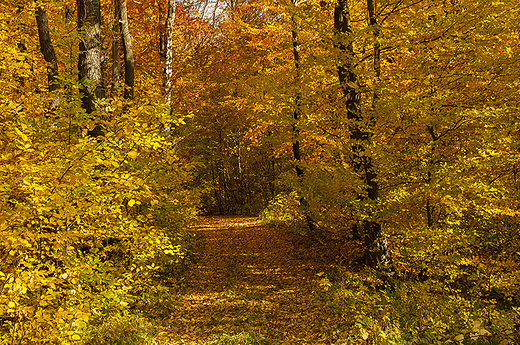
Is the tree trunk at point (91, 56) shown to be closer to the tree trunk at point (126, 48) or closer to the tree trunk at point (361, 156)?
the tree trunk at point (126, 48)

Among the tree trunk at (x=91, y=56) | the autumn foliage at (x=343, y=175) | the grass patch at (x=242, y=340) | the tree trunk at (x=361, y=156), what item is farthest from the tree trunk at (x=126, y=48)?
the grass patch at (x=242, y=340)

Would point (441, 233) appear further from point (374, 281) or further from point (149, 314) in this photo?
point (149, 314)

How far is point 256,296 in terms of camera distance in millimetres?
6914

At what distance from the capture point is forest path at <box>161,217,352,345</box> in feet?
17.6

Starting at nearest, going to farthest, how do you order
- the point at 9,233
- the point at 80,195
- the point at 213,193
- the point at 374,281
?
the point at 9,233 < the point at 80,195 < the point at 374,281 < the point at 213,193

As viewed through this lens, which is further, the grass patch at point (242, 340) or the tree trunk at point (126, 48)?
the tree trunk at point (126, 48)

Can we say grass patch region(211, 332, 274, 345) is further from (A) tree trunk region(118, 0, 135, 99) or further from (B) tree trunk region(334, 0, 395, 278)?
(A) tree trunk region(118, 0, 135, 99)

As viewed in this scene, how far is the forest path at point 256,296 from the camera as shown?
17.6 ft

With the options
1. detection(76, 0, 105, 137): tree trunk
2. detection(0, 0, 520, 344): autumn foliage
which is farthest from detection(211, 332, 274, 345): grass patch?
detection(76, 0, 105, 137): tree trunk

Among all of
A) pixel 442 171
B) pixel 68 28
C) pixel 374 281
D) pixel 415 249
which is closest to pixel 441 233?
pixel 415 249

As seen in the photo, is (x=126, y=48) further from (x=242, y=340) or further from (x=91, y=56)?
(x=242, y=340)

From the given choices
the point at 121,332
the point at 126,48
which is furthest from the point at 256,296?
the point at 126,48

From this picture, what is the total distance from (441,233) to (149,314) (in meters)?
5.21

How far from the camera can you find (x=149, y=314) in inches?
234
